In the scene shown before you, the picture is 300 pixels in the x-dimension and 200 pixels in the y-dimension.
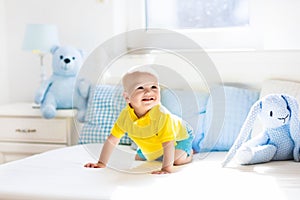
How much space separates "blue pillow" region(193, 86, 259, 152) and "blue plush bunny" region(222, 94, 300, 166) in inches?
5.4

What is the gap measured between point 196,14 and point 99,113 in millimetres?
878

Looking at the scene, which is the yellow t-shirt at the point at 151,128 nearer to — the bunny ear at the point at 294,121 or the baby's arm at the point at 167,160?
the baby's arm at the point at 167,160

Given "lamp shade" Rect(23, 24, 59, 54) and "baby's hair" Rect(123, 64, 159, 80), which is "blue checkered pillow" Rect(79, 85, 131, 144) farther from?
"lamp shade" Rect(23, 24, 59, 54)

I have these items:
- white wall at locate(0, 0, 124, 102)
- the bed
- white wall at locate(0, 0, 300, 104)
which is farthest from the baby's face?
white wall at locate(0, 0, 124, 102)

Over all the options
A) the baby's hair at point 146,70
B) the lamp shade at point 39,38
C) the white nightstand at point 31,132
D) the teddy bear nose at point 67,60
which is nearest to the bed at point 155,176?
the baby's hair at point 146,70

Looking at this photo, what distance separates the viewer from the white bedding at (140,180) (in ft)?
5.24

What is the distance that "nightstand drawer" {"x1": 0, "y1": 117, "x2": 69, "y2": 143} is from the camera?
2.67 meters

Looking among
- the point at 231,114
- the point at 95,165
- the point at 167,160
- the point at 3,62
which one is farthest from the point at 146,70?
the point at 3,62

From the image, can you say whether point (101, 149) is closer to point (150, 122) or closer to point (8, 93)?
point (150, 122)

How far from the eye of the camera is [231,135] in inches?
90.0

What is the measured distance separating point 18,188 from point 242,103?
1.07m

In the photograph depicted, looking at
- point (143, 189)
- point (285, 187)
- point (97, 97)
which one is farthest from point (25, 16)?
point (285, 187)

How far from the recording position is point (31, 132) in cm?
272

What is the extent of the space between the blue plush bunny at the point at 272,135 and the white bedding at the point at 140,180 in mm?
39
